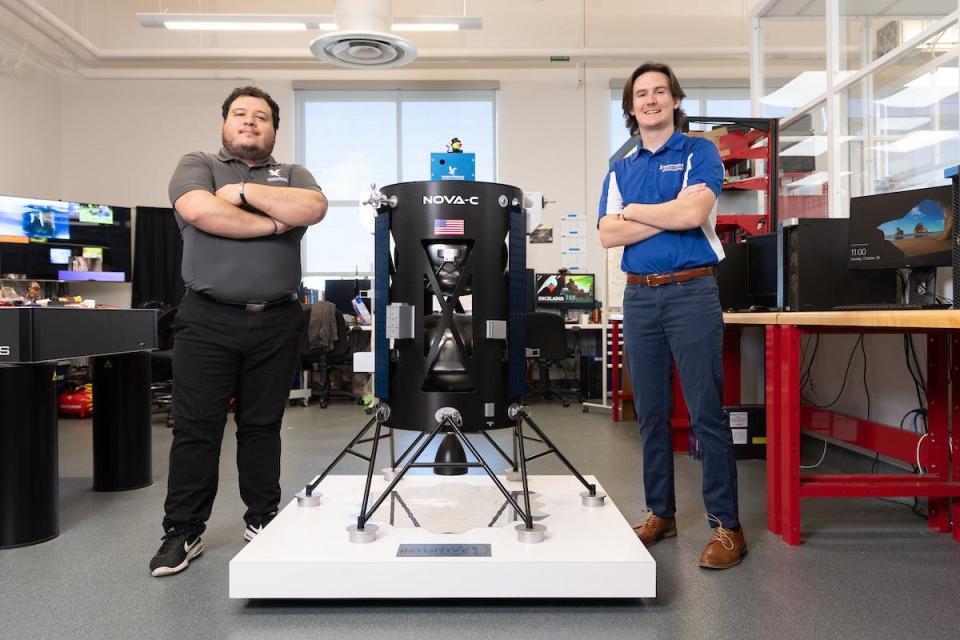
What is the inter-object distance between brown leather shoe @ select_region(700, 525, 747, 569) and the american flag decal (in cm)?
120

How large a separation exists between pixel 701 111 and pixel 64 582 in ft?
23.6

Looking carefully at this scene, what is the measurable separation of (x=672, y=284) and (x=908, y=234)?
1200 mm

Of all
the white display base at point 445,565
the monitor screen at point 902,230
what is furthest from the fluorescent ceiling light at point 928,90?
the white display base at point 445,565

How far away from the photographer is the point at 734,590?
1856 millimetres

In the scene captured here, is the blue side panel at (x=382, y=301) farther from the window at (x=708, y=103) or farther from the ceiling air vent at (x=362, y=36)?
the window at (x=708, y=103)

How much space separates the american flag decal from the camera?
198cm

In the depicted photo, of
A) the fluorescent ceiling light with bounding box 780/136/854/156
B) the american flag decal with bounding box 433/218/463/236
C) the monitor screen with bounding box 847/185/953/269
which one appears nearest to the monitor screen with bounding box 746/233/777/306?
the monitor screen with bounding box 847/185/953/269

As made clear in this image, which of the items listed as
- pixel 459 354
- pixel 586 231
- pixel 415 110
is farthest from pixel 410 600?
pixel 415 110

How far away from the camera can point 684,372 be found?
2059mm

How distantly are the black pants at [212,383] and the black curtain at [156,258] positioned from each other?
5.47 meters

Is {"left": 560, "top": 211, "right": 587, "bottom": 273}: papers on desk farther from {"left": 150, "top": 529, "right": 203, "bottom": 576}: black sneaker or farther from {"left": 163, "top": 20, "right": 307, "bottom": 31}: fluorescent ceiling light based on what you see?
{"left": 150, "top": 529, "right": 203, "bottom": 576}: black sneaker

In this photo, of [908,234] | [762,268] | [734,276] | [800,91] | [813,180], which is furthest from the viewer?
[800,91]

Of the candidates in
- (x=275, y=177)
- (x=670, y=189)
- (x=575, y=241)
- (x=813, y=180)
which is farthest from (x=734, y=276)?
(x=575, y=241)

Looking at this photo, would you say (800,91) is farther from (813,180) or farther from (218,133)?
(218,133)
